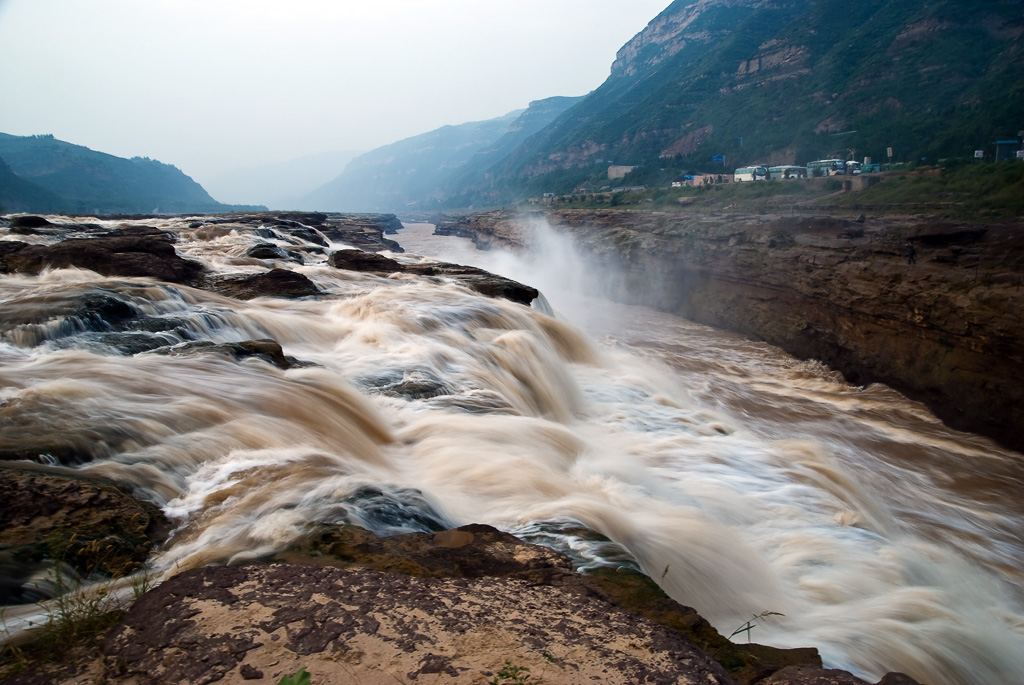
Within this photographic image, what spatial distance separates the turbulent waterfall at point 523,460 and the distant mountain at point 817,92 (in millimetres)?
34833

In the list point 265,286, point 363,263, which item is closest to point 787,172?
point 363,263

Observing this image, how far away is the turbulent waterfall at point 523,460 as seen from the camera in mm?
3734

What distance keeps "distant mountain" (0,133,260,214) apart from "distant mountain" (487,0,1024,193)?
189 feet

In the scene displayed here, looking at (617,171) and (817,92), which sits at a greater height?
(817,92)

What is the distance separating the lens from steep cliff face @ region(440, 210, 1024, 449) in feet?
32.6

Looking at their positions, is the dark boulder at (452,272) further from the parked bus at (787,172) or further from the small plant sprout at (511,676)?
the parked bus at (787,172)

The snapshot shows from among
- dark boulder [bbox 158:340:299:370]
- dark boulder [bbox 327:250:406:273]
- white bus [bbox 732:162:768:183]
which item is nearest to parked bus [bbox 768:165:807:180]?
white bus [bbox 732:162:768:183]

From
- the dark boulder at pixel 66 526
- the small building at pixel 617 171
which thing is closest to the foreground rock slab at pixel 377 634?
the dark boulder at pixel 66 526

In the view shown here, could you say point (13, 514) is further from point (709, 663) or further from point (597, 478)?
point (597, 478)

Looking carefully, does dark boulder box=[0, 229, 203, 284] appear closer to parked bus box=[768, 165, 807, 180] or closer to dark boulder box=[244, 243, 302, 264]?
dark boulder box=[244, 243, 302, 264]

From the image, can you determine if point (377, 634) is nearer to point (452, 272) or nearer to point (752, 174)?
point (452, 272)

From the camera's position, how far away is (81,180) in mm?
80500

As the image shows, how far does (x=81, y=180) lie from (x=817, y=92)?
91083mm

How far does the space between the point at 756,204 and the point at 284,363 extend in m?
27.8
